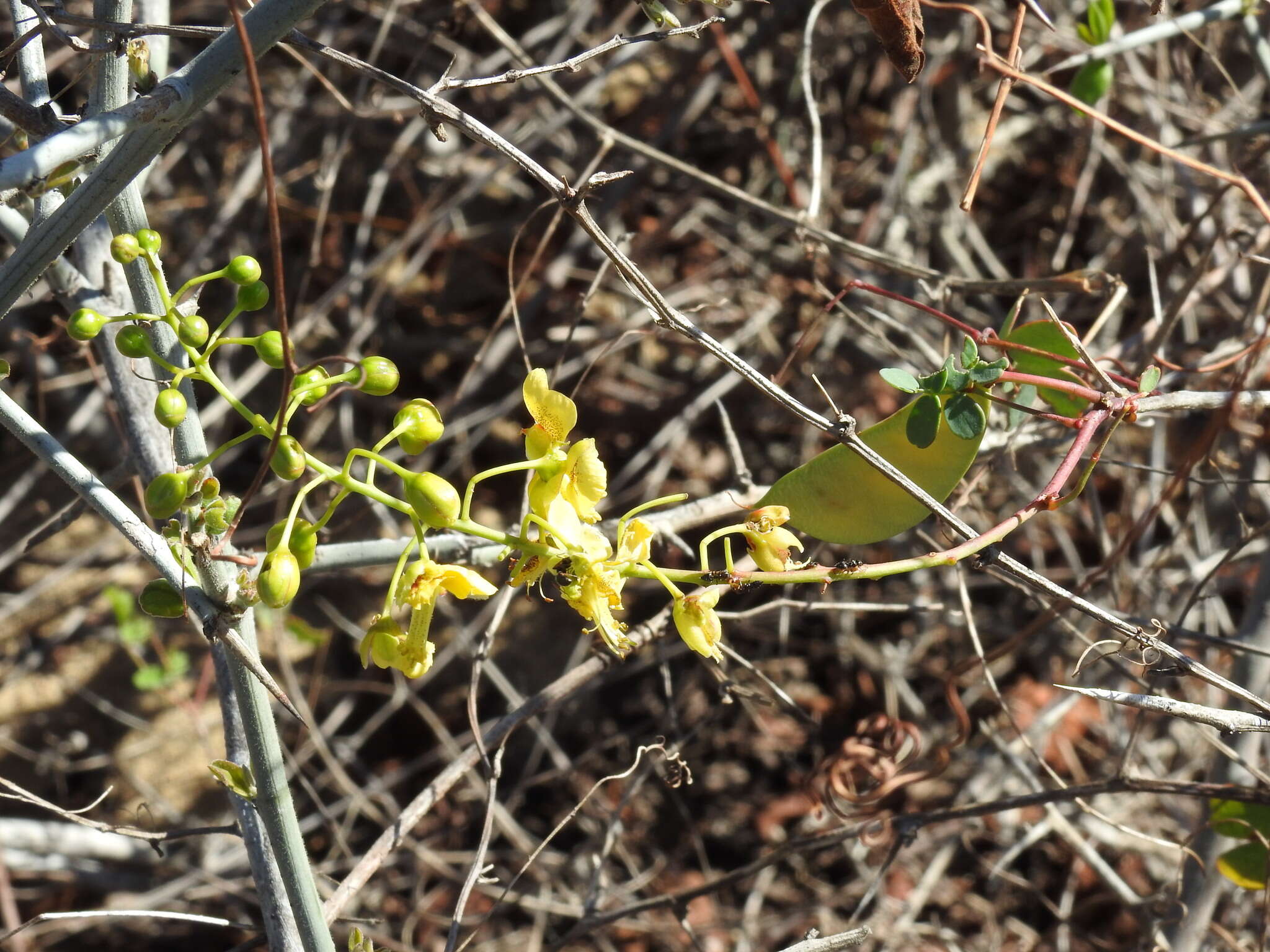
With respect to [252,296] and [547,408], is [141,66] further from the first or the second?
[547,408]

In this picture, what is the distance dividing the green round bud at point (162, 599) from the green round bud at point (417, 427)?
259 millimetres

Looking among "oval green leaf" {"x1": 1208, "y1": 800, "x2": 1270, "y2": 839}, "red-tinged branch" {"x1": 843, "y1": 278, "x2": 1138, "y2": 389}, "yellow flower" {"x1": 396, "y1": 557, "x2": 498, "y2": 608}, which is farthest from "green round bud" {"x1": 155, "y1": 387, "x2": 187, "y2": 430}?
"oval green leaf" {"x1": 1208, "y1": 800, "x2": 1270, "y2": 839}

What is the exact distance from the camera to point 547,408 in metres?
1.07

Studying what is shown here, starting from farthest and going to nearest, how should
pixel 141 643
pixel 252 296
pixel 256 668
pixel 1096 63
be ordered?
pixel 141 643 → pixel 1096 63 → pixel 252 296 → pixel 256 668

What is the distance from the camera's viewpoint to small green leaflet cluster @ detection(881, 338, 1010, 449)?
45.7 inches

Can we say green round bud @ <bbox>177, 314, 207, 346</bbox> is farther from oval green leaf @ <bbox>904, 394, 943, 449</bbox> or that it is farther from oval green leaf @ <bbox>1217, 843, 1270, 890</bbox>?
oval green leaf @ <bbox>1217, 843, 1270, 890</bbox>

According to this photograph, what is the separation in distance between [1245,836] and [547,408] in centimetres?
130

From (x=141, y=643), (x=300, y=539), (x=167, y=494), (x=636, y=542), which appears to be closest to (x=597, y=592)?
(x=636, y=542)

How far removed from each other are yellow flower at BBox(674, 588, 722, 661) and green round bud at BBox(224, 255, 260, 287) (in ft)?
1.86

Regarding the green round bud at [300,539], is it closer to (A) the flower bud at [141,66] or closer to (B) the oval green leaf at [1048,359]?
(A) the flower bud at [141,66]

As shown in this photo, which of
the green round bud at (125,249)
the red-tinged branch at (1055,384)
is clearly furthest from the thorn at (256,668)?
the red-tinged branch at (1055,384)

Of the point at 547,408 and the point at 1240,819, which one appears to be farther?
the point at 1240,819

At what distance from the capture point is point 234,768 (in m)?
1.09

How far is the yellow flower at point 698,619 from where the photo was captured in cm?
106
